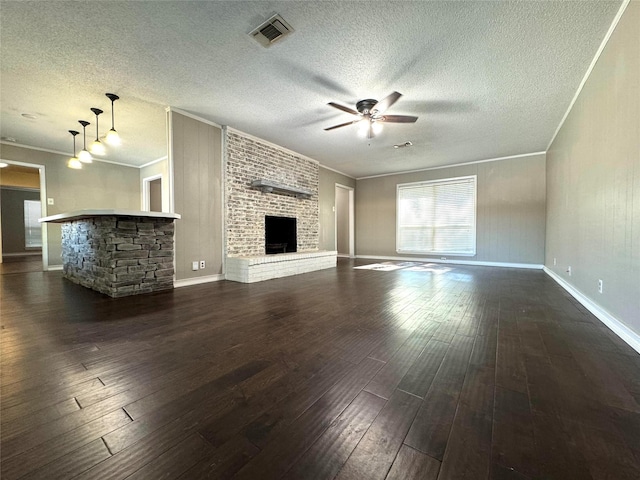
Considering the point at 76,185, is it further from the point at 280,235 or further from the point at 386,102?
the point at 386,102

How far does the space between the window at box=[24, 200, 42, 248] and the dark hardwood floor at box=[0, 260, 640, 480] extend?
979cm

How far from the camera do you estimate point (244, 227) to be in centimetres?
497

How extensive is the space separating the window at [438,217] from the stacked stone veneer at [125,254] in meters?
6.38

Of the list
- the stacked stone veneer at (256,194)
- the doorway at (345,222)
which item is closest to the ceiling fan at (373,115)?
the stacked stone veneer at (256,194)

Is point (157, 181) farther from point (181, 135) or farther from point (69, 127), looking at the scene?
point (181, 135)

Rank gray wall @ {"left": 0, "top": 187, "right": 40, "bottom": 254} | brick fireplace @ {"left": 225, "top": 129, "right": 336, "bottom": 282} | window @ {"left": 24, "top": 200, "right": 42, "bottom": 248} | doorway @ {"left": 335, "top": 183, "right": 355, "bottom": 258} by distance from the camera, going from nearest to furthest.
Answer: brick fireplace @ {"left": 225, "top": 129, "right": 336, "bottom": 282} → gray wall @ {"left": 0, "top": 187, "right": 40, "bottom": 254} → doorway @ {"left": 335, "top": 183, "right": 355, "bottom": 258} → window @ {"left": 24, "top": 200, "right": 42, "bottom": 248}

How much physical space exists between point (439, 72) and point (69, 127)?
6.13 meters

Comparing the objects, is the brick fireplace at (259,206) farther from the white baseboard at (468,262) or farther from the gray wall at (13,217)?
the gray wall at (13,217)

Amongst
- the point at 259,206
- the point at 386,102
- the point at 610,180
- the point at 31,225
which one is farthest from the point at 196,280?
the point at 31,225

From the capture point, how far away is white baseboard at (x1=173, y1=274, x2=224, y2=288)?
13.1 ft

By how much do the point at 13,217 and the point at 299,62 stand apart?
1220 centimetres

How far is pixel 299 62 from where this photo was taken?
276 centimetres

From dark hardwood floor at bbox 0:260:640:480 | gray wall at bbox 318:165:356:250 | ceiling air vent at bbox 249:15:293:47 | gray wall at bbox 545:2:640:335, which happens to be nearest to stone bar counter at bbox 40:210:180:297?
dark hardwood floor at bbox 0:260:640:480

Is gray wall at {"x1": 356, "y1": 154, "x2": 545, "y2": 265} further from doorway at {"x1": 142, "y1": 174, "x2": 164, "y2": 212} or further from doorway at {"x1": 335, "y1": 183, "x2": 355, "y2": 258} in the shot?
doorway at {"x1": 142, "y1": 174, "x2": 164, "y2": 212}
